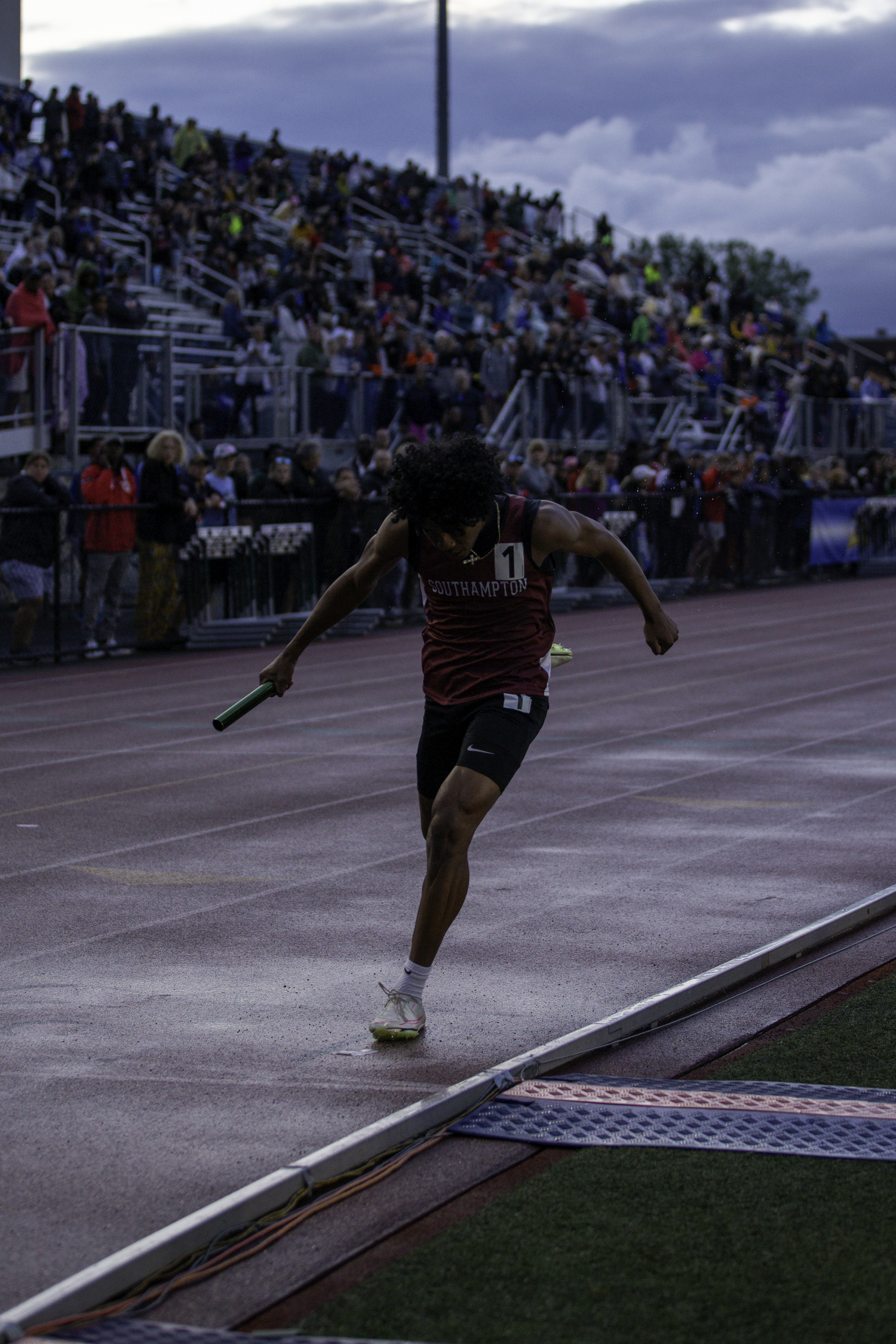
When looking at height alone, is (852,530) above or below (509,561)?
above

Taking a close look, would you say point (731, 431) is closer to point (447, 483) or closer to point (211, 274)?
point (211, 274)

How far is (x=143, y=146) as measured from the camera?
29.5m

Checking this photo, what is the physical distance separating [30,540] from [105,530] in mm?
1007

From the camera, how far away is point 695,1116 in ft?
15.9

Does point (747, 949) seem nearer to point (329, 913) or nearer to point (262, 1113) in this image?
point (329, 913)

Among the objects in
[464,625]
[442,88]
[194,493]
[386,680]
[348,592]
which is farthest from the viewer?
[442,88]

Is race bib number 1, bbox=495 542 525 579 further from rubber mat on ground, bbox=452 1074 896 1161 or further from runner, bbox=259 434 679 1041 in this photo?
rubber mat on ground, bbox=452 1074 896 1161

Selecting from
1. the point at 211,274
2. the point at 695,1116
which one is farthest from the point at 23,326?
the point at 695,1116

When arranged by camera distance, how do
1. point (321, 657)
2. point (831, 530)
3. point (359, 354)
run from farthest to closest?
point (831, 530)
point (359, 354)
point (321, 657)

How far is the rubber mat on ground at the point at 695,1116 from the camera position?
15.2 ft

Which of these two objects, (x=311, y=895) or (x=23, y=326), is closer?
(x=311, y=895)

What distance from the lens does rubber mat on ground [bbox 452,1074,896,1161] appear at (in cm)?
464

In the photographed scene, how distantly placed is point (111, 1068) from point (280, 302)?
20.9 meters

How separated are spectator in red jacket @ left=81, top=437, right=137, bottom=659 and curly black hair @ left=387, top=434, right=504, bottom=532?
1274 centimetres
